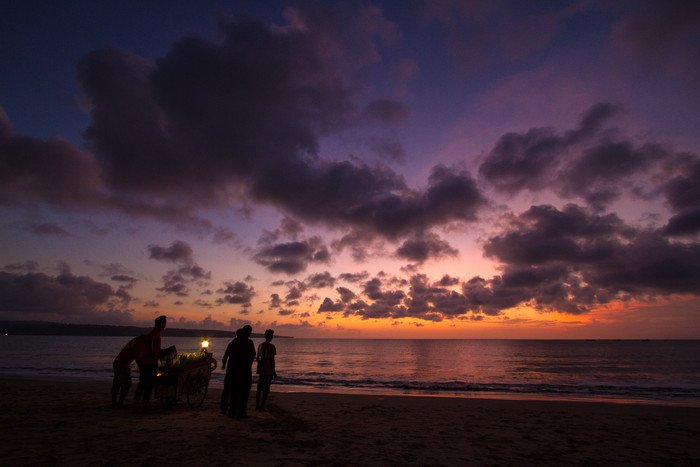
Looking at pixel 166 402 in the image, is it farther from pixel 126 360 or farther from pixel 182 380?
pixel 126 360

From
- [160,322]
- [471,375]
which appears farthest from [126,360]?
[471,375]

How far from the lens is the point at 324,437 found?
7.71 m

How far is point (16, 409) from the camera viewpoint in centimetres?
952

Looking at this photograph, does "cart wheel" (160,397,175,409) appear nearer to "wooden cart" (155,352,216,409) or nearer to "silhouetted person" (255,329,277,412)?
"wooden cart" (155,352,216,409)

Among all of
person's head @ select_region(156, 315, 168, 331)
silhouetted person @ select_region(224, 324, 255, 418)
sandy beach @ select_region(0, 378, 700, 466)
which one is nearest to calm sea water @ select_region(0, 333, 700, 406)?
sandy beach @ select_region(0, 378, 700, 466)

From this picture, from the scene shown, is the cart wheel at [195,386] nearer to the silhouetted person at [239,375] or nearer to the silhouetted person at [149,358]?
the silhouetted person at [149,358]

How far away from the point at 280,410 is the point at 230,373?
9.17 feet

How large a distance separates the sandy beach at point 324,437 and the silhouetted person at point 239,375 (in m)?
0.47

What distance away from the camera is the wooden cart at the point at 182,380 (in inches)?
379

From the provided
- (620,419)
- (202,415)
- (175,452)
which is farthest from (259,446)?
(620,419)

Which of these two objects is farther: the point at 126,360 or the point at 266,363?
the point at 266,363

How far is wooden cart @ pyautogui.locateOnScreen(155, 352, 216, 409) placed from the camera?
31.6 feet

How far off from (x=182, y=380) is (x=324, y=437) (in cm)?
467

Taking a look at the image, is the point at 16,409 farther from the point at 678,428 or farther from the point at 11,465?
the point at 678,428
